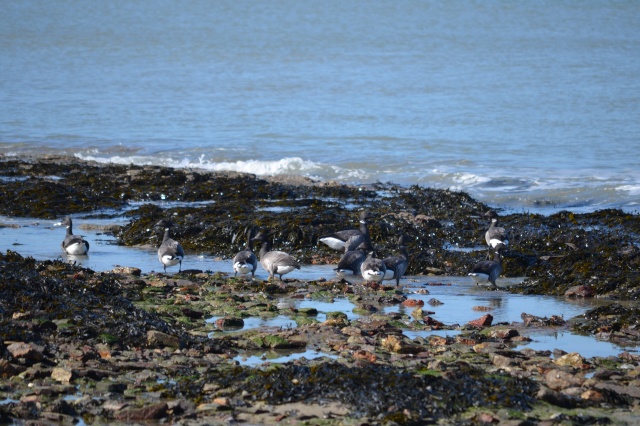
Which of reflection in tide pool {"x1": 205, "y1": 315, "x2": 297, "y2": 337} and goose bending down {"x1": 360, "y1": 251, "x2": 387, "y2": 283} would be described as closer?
reflection in tide pool {"x1": 205, "y1": 315, "x2": 297, "y2": 337}

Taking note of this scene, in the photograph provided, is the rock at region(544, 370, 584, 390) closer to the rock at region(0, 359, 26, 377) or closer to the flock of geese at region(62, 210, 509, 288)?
the rock at region(0, 359, 26, 377)

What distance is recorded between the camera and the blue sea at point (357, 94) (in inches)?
1024

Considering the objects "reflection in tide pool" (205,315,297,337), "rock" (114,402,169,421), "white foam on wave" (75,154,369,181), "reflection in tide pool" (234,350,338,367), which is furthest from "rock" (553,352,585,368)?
"white foam on wave" (75,154,369,181)

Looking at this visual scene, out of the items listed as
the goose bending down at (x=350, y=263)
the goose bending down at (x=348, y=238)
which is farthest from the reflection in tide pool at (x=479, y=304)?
the goose bending down at (x=348, y=238)

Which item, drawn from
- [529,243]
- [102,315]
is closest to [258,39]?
[529,243]

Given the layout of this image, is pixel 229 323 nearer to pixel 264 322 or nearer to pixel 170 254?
pixel 264 322

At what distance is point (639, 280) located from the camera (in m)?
11.6

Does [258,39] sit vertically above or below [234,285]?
above

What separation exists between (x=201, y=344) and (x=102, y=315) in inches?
47.3

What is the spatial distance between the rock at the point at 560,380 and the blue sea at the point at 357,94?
12650 millimetres

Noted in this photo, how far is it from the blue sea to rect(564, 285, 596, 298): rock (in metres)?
7.97

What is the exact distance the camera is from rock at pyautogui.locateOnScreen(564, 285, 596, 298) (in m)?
11.6

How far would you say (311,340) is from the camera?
8.48m

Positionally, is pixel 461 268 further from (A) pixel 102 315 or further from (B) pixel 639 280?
(A) pixel 102 315
